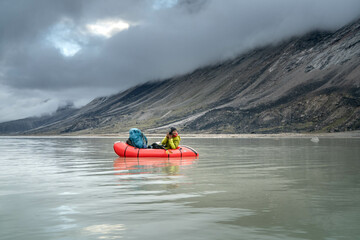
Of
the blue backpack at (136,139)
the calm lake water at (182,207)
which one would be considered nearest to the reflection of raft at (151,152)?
the blue backpack at (136,139)

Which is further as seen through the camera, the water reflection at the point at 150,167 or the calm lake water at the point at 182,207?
the water reflection at the point at 150,167

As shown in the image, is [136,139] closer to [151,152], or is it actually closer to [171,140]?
[151,152]

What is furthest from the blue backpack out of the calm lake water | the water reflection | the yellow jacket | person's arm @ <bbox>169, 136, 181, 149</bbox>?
the calm lake water

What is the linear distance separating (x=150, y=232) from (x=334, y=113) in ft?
606

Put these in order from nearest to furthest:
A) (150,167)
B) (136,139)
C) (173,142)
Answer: (150,167), (136,139), (173,142)

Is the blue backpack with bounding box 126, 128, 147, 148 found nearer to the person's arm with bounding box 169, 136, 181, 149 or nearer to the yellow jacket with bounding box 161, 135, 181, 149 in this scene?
the yellow jacket with bounding box 161, 135, 181, 149

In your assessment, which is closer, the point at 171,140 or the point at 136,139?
the point at 171,140

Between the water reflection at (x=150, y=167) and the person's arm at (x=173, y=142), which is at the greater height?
the person's arm at (x=173, y=142)

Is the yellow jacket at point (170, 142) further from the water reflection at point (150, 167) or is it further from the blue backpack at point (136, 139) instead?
the blue backpack at point (136, 139)

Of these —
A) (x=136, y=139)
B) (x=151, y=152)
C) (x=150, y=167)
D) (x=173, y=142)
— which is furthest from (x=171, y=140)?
(x=150, y=167)

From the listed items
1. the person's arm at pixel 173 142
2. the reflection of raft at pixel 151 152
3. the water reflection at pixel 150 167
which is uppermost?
the person's arm at pixel 173 142

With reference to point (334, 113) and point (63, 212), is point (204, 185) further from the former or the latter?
point (334, 113)

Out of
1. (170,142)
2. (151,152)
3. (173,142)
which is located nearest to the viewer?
(151,152)

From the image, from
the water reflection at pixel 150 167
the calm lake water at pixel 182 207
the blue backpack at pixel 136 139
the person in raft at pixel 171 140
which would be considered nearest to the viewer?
the calm lake water at pixel 182 207
